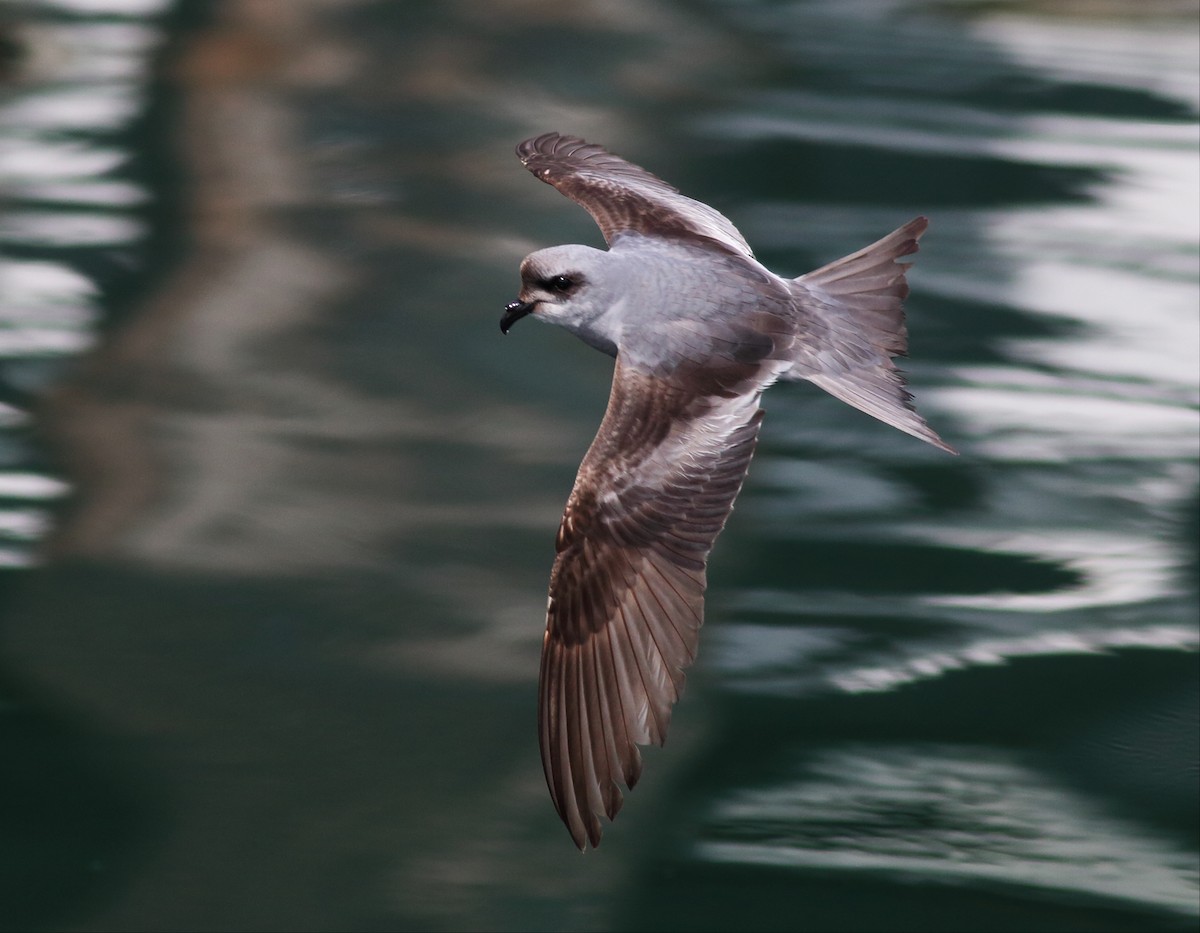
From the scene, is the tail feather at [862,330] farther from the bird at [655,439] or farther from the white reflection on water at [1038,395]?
the white reflection on water at [1038,395]

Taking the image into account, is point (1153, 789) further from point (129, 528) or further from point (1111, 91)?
point (1111, 91)

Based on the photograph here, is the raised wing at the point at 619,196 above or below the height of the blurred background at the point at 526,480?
above

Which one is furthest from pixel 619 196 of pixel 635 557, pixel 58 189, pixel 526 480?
pixel 58 189

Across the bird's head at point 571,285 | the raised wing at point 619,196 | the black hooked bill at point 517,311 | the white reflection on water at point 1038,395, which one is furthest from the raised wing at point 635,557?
the white reflection on water at point 1038,395

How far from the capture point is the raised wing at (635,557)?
330 centimetres

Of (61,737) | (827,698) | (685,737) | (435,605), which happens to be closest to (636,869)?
(685,737)

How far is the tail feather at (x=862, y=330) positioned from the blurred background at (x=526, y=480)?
135 cm

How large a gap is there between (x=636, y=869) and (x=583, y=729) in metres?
1.11

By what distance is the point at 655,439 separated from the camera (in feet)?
11.5

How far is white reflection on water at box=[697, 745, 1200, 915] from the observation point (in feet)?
14.1

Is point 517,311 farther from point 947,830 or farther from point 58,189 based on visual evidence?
point 58,189

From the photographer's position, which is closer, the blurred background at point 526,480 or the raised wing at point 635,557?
the raised wing at point 635,557

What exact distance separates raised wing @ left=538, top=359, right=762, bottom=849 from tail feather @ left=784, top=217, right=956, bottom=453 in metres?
0.20

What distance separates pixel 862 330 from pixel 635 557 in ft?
2.70
